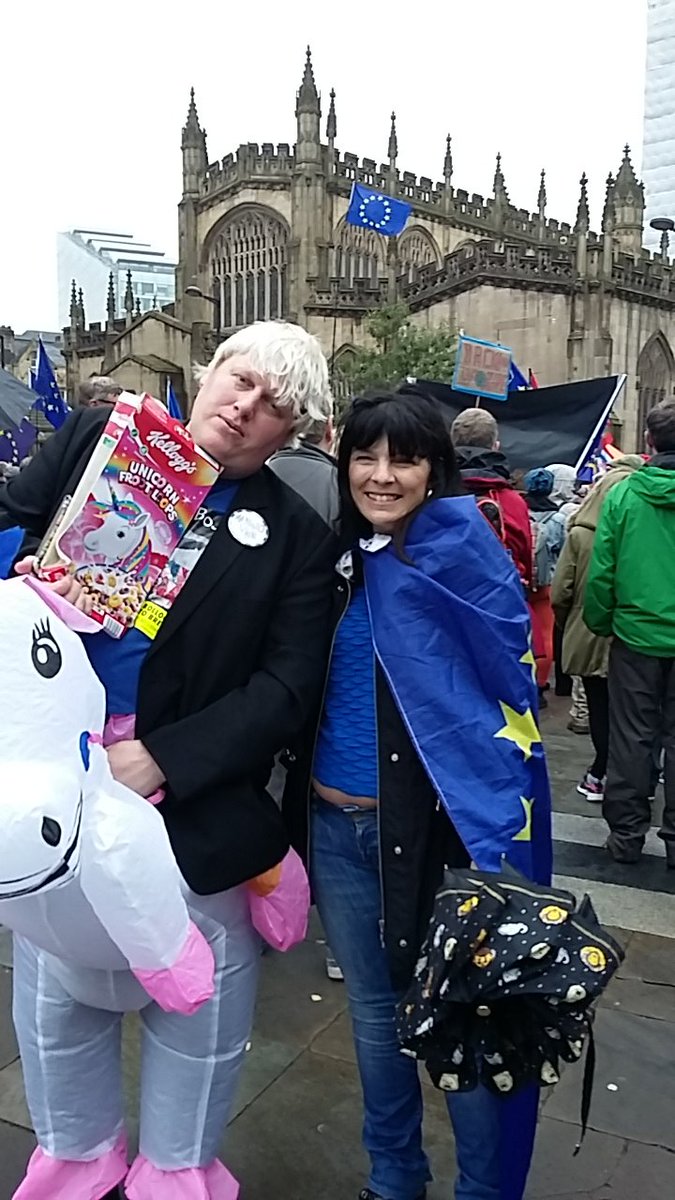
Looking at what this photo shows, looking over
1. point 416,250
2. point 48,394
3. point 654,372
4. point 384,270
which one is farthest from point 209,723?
point 416,250

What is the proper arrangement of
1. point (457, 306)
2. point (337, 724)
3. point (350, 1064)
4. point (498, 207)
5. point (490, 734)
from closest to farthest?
point (490, 734) → point (337, 724) → point (350, 1064) → point (457, 306) → point (498, 207)

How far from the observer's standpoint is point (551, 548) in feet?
23.9

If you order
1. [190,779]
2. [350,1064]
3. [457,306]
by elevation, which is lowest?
[350,1064]

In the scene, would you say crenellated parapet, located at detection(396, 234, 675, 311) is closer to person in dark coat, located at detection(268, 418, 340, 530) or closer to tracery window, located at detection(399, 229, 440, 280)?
tracery window, located at detection(399, 229, 440, 280)

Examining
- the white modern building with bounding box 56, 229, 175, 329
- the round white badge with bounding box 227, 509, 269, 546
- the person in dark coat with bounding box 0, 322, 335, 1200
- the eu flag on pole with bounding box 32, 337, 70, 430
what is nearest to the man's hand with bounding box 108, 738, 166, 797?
the person in dark coat with bounding box 0, 322, 335, 1200

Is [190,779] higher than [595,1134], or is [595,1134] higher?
[190,779]

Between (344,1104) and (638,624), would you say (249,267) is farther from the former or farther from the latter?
(344,1104)

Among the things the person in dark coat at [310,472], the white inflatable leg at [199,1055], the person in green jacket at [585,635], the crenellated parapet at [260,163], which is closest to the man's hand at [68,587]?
the white inflatable leg at [199,1055]

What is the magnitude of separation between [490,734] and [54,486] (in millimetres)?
990

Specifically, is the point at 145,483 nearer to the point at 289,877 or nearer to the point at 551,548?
the point at 289,877

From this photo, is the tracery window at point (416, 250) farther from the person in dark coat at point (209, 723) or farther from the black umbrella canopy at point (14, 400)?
the person in dark coat at point (209, 723)

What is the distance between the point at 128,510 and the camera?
5.85 ft

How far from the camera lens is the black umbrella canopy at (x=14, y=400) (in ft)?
33.1

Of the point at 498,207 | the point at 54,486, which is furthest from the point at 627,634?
the point at 498,207
